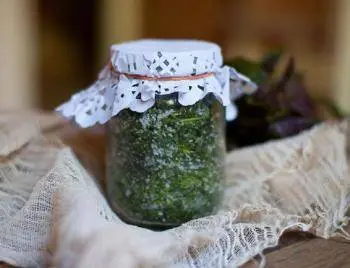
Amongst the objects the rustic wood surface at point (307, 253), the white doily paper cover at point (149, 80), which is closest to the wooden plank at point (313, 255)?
the rustic wood surface at point (307, 253)

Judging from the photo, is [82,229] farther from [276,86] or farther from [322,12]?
[322,12]

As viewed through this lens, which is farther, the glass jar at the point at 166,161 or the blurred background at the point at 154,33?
the blurred background at the point at 154,33

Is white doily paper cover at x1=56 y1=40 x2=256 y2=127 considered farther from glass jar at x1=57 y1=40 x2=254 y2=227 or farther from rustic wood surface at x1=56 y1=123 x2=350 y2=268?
rustic wood surface at x1=56 y1=123 x2=350 y2=268

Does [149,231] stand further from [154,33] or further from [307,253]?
[154,33]

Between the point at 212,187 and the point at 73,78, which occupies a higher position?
the point at 212,187

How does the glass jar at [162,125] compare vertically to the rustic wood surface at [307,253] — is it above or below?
above

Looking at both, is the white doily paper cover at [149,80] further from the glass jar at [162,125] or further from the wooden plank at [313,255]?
the wooden plank at [313,255]

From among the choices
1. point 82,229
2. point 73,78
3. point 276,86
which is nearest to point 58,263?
point 82,229
